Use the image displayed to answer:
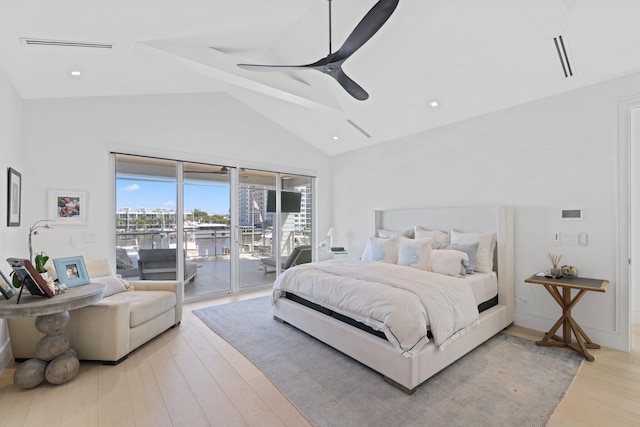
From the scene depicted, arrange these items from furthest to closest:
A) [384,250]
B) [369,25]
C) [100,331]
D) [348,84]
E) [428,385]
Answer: [384,250], [348,84], [100,331], [428,385], [369,25]

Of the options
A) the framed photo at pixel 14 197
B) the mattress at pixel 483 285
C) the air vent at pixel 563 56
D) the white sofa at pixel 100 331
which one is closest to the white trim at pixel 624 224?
the air vent at pixel 563 56

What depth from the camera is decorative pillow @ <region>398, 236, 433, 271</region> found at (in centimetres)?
347

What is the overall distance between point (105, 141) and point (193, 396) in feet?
11.1

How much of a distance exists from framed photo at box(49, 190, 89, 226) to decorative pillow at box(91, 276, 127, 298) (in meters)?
0.91

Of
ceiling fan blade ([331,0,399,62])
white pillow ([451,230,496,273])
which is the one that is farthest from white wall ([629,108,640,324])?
ceiling fan blade ([331,0,399,62])

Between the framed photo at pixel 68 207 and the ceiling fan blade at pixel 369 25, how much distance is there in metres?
3.50

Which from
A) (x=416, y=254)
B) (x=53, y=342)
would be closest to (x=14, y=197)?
(x=53, y=342)

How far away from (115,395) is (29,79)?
3.13 m

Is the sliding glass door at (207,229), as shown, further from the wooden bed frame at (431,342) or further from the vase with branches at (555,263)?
the vase with branches at (555,263)

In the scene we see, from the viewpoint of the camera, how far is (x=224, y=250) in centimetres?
502

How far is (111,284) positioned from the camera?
10.2 feet

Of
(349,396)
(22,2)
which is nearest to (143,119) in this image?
(22,2)

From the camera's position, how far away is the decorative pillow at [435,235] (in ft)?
13.1

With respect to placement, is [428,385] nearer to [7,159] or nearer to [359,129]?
[359,129]
